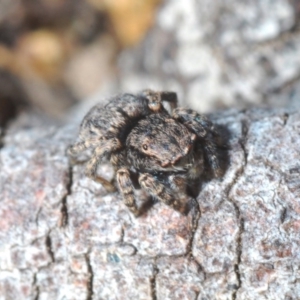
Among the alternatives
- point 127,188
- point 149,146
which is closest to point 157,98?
point 149,146

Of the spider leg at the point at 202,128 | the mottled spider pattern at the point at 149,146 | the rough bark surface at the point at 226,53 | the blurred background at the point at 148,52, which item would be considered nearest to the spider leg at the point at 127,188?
the mottled spider pattern at the point at 149,146

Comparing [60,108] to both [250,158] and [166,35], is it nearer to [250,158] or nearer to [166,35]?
[166,35]

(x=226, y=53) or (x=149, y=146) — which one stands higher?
(x=226, y=53)

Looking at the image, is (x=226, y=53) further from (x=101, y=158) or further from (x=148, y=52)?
(x=101, y=158)

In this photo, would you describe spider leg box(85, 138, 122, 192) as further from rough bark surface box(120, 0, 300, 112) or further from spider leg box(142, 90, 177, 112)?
rough bark surface box(120, 0, 300, 112)

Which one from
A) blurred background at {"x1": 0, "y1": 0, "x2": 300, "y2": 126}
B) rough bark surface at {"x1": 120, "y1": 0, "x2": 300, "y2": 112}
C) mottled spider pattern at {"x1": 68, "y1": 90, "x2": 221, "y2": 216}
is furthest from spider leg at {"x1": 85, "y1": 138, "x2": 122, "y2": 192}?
rough bark surface at {"x1": 120, "y1": 0, "x2": 300, "y2": 112}

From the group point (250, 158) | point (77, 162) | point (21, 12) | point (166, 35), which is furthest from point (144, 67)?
point (250, 158)
